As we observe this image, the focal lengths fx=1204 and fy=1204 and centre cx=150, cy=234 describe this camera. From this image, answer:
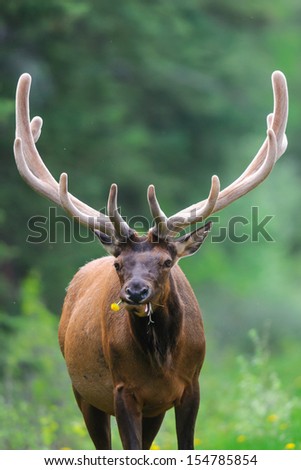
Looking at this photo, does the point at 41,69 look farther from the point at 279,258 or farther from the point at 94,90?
the point at 279,258

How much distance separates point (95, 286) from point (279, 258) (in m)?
26.9

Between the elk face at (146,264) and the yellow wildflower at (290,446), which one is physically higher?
the elk face at (146,264)

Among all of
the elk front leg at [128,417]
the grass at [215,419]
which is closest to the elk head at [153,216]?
the elk front leg at [128,417]

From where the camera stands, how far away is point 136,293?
8.01 m

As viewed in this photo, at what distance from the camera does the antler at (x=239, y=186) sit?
334 inches

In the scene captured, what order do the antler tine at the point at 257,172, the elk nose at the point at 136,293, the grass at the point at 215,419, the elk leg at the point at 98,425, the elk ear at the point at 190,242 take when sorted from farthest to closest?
the grass at the point at 215,419 → the elk leg at the point at 98,425 → the antler tine at the point at 257,172 → the elk ear at the point at 190,242 → the elk nose at the point at 136,293

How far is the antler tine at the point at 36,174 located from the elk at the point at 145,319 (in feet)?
0.03

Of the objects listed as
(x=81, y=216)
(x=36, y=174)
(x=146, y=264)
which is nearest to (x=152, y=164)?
(x=36, y=174)

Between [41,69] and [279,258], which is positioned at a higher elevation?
[41,69]

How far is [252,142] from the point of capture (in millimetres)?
30047

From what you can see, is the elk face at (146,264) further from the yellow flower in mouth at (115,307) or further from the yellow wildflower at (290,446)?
the yellow wildflower at (290,446)

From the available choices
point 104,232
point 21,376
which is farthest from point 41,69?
point 104,232

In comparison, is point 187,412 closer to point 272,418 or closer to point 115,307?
point 115,307

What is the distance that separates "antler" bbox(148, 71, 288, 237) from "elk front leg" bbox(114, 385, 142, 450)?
1.17 metres
